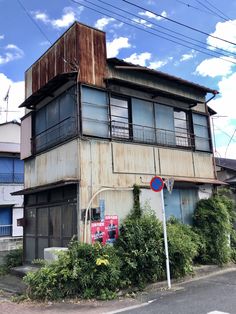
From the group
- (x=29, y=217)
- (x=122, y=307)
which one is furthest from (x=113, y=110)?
(x=122, y=307)

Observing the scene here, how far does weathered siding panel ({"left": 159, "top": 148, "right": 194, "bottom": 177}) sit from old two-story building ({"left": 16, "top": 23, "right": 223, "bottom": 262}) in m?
0.04

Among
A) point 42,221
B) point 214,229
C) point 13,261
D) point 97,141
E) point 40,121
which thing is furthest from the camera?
point 40,121

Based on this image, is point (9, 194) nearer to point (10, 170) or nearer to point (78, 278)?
point (10, 170)

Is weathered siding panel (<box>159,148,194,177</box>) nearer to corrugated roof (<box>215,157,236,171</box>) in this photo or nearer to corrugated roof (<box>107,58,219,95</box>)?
corrugated roof (<box>107,58,219,95</box>)

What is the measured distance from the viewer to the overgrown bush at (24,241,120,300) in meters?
8.54

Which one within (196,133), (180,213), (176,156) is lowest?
(180,213)

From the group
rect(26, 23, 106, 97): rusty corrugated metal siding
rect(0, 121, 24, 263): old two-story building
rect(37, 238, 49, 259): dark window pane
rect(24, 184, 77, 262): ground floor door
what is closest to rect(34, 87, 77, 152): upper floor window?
rect(26, 23, 106, 97): rusty corrugated metal siding

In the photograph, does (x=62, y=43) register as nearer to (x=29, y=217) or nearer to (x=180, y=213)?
(x=29, y=217)

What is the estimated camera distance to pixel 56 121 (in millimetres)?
12570

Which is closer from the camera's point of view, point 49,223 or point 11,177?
point 49,223

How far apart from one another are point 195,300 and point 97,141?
5.69m

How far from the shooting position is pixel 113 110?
40.2ft

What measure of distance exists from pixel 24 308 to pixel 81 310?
1.45 m

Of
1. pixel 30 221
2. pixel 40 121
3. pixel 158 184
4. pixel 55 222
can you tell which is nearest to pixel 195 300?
pixel 158 184
